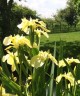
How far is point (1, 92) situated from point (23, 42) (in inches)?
10.1

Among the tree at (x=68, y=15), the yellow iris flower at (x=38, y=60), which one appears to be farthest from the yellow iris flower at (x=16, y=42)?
the tree at (x=68, y=15)

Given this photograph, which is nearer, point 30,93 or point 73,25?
point 30,93

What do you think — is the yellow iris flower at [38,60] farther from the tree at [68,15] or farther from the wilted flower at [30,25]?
the tree at [68,15]

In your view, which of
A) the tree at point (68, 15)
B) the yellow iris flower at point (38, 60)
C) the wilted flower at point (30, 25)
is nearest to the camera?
the yellow iris flower at point (38, 60)

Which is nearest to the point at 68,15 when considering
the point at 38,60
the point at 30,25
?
the point at 30,25

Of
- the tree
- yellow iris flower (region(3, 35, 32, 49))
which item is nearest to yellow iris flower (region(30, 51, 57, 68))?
yellow iris flower (region(3, 35, 32, 49))

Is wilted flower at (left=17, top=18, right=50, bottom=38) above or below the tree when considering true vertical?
above

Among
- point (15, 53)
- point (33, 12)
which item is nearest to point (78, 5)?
point (15, 53)

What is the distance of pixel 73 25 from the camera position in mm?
40000

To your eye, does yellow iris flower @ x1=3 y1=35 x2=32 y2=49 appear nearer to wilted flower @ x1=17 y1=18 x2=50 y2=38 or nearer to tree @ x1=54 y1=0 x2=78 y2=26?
wilted flower @ x1=17 y1=18 x2=50 y2=38

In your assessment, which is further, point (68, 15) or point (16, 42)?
point (68, 15)

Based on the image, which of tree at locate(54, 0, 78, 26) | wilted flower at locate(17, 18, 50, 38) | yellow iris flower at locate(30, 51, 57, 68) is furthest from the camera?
tree at locate(54, 0, 78, 26)

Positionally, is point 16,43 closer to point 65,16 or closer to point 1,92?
point 1,92

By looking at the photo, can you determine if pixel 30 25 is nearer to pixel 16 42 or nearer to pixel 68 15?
pixel 16 42
